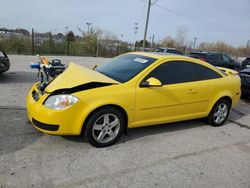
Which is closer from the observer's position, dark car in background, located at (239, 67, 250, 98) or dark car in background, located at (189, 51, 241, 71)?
dark car in background, located at (239, 67, 250, 98)

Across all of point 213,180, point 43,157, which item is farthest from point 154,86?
point 43,157

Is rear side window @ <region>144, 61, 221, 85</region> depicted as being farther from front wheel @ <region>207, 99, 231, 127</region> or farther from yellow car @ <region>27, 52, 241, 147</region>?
front wheel @ <region>207, 99, 231, 127</region>

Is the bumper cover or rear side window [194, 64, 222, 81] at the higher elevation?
rear side window [194, 64, 222, 81]

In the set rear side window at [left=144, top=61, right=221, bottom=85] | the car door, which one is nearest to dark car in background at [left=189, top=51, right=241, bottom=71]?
rear side window at [left=144, top=61, right=221, bottom=85]

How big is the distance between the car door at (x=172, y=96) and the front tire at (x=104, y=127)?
1.08 ft

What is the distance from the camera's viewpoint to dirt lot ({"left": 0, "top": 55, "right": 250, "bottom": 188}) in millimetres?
2873

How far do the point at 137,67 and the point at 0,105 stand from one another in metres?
3.24

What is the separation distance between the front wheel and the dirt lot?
0.26 m

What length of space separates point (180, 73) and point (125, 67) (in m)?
1.01

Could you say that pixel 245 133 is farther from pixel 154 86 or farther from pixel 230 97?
pixel 154 86

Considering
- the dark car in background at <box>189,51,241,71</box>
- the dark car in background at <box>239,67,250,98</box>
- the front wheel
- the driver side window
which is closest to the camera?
the driver side window

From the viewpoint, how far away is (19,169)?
2930 millimetres

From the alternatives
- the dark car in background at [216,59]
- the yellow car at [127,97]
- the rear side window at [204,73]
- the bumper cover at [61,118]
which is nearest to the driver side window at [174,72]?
the yellow car at [127,97]

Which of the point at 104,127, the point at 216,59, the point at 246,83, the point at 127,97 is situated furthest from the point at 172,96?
the point at 216,59
